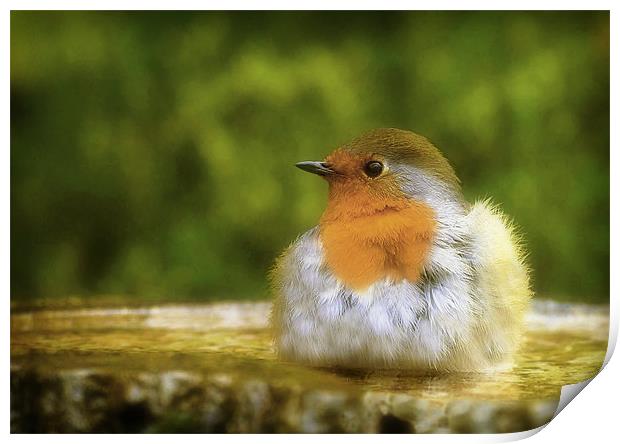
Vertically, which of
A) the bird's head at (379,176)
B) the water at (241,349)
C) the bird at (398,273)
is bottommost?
the water at (241,349)

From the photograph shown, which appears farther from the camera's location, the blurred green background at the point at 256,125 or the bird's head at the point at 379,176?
the blurred green background at the point at 256,125

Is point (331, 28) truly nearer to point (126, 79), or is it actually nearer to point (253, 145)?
point (253, 145)

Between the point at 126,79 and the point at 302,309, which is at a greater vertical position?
the point at 126,79

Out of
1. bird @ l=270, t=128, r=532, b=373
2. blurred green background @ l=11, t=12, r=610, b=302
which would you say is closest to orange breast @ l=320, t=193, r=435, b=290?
bird @ l=270, t=128, r=532, b=373

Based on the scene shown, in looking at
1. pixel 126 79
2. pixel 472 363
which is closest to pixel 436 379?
pixel 472 363

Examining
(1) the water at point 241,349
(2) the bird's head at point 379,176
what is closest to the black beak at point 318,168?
(2) the bird's head at point 379,176

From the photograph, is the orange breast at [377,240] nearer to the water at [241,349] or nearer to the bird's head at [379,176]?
the bird's head at [379,176]

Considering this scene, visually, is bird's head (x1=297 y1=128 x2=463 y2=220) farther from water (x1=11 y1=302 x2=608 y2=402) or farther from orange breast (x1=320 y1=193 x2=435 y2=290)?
water (x1=11 y1=302 x2=608 y2=402)

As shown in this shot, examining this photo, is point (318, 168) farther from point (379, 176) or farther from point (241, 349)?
point (241, 349)
